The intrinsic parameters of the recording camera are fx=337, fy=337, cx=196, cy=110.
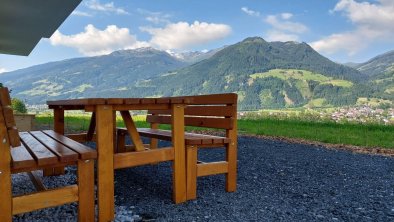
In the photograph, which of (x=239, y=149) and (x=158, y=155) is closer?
(x=158, y=155)

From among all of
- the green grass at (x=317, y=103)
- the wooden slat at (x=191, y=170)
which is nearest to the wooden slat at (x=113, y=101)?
the wooden slat at (x=191, y=170)

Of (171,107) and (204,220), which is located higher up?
(171,107)

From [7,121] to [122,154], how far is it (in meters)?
0.95

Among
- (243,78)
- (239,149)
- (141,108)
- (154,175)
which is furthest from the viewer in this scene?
(243,78)

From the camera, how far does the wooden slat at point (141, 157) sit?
8.86 feet

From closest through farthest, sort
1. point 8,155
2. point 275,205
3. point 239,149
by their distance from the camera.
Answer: point 8,155 < point 275,205 < point 239,149

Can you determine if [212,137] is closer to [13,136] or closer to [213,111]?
[213,111]

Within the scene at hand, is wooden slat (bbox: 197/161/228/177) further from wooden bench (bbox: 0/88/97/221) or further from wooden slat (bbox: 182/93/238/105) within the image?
wooden bench (bbox: 0/88/97/221)

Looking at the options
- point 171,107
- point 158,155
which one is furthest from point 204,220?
point 171,107

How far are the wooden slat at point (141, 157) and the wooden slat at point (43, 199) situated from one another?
42cm

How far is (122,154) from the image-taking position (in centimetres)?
273

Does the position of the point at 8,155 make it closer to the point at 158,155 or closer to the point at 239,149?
the point at 158,155

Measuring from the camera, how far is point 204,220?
2.63 m

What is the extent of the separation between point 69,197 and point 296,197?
2133 millimetres
